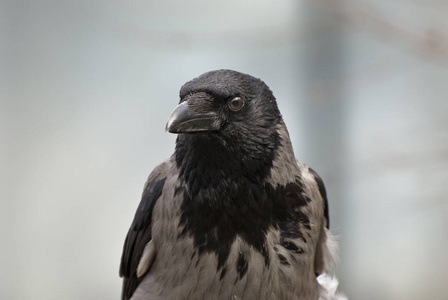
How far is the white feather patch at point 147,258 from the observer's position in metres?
2.48

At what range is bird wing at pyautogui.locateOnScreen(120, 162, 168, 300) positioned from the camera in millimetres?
2502

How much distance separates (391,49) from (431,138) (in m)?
0.93

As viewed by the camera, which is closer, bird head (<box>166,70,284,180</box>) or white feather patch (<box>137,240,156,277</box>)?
bird head (<box>166,70,284,180</box>)

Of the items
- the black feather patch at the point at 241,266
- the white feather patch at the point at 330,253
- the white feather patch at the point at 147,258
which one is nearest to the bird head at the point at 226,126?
the black feather patch at the point at 241,266

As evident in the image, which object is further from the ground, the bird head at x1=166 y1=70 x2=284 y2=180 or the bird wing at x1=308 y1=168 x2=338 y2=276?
the bird head at x1=166 y1=70 x2=284 y2=180

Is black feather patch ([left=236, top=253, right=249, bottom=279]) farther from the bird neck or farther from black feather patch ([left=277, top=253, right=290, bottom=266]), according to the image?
the bird neck

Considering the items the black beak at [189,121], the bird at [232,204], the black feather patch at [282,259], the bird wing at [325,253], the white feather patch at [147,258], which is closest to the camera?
the black beak at [189,121]

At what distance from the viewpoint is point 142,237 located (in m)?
2.56

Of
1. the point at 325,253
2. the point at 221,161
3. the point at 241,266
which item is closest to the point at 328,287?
the point at 325,253

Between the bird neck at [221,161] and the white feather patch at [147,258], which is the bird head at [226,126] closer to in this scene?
the bird neck at [221,161]

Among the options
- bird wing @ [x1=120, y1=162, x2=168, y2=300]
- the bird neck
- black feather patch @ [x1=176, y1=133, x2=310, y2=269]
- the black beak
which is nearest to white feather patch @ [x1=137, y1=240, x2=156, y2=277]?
bird wing @ [x1=120, y1=162, x2=168, y2=300]

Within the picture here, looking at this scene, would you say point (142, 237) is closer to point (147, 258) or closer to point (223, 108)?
point (147, 258)

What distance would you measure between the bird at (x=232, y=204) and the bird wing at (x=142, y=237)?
91mm

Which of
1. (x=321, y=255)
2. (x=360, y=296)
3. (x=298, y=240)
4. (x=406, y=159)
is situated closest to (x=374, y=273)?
(x=360, y=296)
